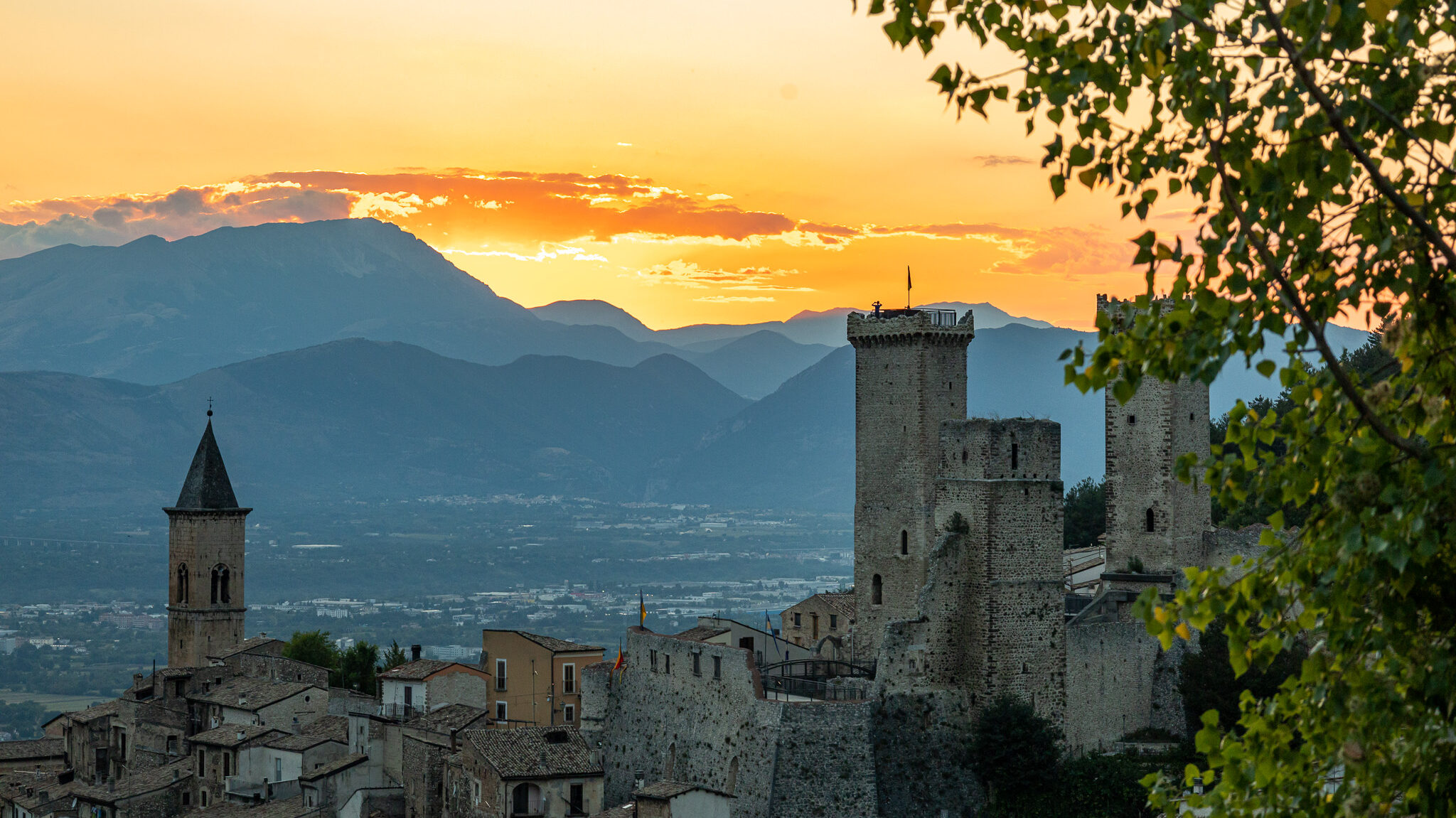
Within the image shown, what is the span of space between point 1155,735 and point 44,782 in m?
45.9

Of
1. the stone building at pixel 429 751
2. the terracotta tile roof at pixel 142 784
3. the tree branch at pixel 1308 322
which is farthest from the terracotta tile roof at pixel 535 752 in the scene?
the tree branch at pixel 1308 322

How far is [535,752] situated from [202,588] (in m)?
36.4

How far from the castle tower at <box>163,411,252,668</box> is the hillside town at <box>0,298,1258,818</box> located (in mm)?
14469

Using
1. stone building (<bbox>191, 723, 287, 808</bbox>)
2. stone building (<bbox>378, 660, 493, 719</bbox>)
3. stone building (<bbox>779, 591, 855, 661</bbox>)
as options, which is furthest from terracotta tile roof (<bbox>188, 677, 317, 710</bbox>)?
stone building (<bbox>779, 591, 855, 661</bbox>)

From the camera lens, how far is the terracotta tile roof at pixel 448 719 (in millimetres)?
55625

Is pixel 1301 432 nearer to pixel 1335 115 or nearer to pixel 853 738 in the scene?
pixel 1335 115

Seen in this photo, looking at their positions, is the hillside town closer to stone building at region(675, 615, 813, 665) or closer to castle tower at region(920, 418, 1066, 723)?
castle tower at region(920, 418, 1066, 723)

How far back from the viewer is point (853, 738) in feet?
139

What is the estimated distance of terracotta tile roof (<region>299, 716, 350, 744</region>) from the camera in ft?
198

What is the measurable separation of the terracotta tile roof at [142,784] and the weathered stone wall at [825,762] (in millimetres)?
28525

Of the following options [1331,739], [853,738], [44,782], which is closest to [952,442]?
[853,738]

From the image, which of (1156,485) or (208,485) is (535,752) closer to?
(1156,485)

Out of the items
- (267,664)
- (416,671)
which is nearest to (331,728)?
(416,671)

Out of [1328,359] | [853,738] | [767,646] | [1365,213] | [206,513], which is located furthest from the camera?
[206,513]
